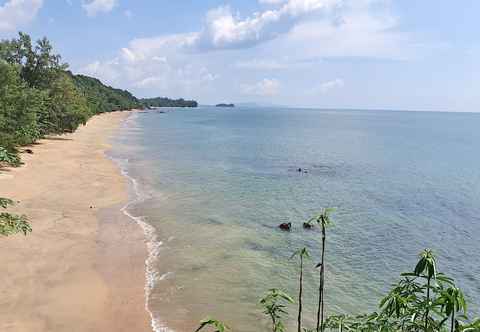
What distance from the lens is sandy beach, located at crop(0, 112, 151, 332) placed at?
15.0m

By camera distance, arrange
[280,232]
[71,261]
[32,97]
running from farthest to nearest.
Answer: [32,97], [280,232], [71,261]

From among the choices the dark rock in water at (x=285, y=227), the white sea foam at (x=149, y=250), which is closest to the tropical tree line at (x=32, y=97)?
the white sea foam at (x=149, y=250)

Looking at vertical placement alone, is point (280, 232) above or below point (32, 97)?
below

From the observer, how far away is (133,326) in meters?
14.8

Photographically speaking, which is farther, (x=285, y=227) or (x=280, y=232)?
(x=285, y=227)

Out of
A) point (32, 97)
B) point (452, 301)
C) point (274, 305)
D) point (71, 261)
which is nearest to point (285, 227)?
point (71, 261)

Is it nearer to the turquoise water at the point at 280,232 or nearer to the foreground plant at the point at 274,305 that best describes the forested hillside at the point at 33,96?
the turquoise water at the point at 280,232

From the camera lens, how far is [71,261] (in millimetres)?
19734

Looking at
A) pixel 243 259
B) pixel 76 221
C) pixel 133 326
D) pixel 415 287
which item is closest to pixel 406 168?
pixel 243 259

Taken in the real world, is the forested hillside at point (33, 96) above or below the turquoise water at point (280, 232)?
above

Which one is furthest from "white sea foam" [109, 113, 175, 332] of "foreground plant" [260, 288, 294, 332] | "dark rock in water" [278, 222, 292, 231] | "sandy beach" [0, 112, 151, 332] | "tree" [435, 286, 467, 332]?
"tree" [435, 286, 467, 332]

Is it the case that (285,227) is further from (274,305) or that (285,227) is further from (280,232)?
(274,305)

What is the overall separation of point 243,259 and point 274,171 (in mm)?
28689

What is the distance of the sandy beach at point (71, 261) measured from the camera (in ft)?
49.2
